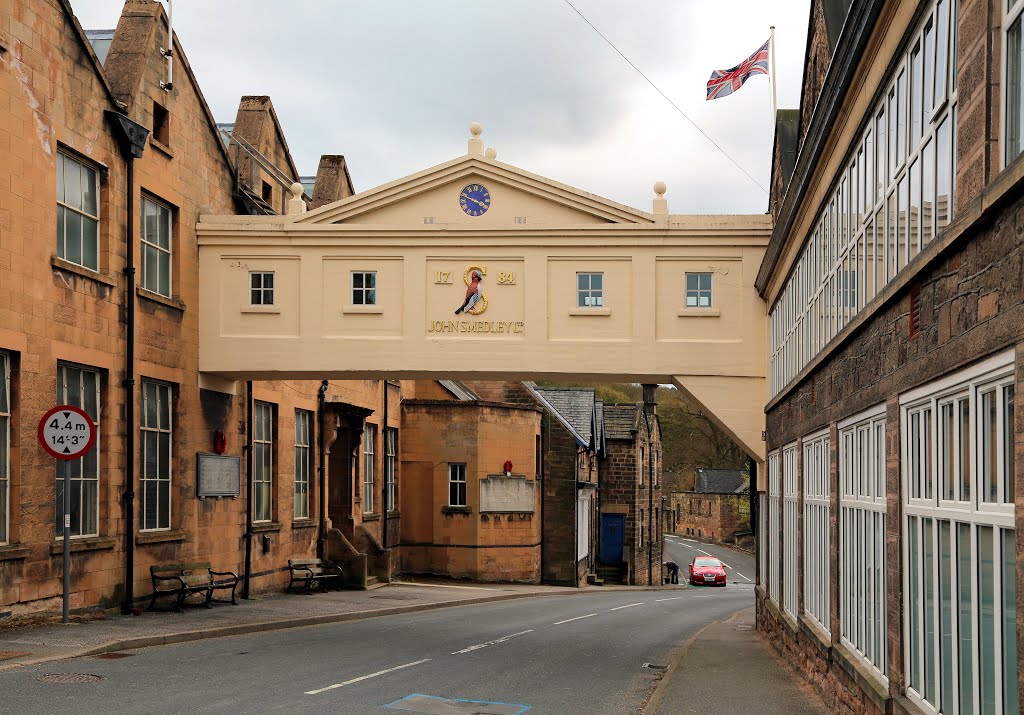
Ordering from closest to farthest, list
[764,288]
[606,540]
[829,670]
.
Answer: [829,670]
[764,288]
[606,540]

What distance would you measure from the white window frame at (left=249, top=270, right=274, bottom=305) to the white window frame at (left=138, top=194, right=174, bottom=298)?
1.48 m

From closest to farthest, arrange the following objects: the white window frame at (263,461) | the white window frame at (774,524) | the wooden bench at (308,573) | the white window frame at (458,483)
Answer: the white window frame at (774,524) < the white window frame at (263,461) < the wooden bench at (308,573) < the white window frame at (458,483)

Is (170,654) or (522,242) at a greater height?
(522,242)

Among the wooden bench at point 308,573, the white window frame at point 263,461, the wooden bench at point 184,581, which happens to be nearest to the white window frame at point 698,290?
the white window frame at point 263,461

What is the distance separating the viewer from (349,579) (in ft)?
95.2

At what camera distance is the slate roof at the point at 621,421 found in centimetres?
5481

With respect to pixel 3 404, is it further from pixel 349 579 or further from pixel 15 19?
pixel 349 579

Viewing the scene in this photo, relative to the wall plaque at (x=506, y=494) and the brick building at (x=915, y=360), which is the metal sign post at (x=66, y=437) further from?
the wall plaque at (x=506, y=494)

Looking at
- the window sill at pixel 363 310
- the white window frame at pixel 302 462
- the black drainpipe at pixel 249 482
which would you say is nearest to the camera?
the window sill at pixel 363 310

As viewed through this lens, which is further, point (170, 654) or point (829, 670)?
point (170, 654)

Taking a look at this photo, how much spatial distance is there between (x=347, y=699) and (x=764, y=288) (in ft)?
37.2

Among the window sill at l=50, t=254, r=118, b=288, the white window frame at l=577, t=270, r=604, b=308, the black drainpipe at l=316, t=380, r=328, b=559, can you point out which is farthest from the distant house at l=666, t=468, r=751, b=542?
the window sill at l=50, t=254, r=118, b=288

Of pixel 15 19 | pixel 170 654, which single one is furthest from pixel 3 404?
pixel 15 19

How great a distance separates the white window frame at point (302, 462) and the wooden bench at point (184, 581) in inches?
214
